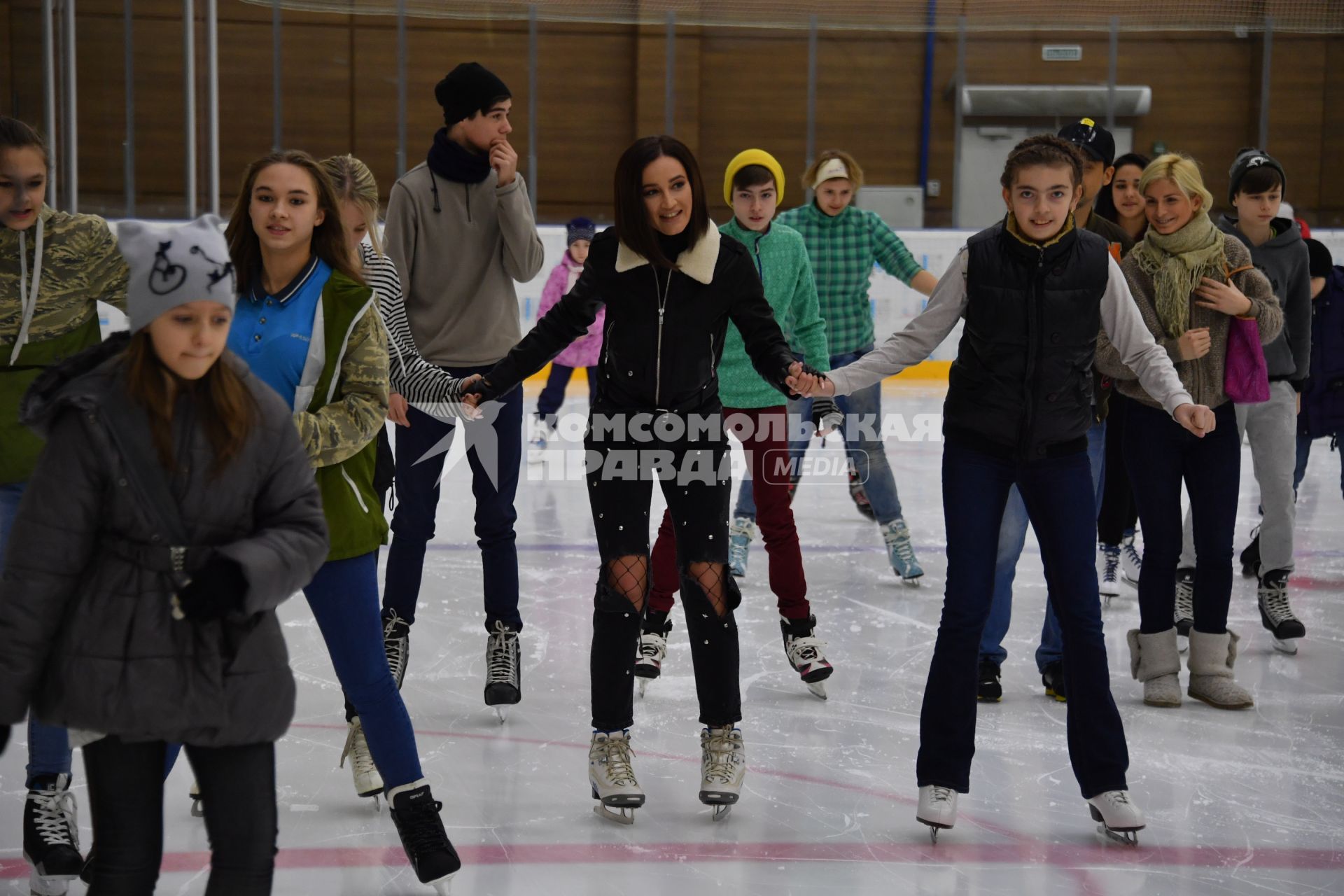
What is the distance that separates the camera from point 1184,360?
12.3 ft

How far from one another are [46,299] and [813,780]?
6.45 ft

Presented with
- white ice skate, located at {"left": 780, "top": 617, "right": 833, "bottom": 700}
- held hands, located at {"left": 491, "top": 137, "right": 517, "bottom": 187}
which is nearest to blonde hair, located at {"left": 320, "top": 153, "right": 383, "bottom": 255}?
held hands, located at {"left": 491, "top": 137, "right": 517, "bottom": 187}

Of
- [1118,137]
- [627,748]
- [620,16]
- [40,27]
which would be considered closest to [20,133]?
[627,748]

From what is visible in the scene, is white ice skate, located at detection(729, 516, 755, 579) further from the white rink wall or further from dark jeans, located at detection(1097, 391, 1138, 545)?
the white rink wall

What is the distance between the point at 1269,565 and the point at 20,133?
386 centimetres

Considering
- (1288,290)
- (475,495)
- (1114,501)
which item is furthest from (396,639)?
(1288,290)

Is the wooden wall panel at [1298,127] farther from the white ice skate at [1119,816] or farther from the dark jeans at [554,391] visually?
the white ice skate at [1119,816]

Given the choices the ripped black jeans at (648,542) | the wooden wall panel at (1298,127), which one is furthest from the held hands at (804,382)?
the wooden wall panel at (1298,127)

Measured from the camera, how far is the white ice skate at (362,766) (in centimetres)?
311

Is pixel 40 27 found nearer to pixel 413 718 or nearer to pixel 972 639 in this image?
pixel 413 718

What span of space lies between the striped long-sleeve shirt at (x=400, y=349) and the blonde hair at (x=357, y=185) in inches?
2.3

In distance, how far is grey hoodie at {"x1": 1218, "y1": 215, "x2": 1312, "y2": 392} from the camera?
4277 mm

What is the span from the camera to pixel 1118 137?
48.2 feet

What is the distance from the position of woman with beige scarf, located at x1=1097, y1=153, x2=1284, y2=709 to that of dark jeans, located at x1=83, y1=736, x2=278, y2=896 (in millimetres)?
2498
